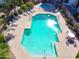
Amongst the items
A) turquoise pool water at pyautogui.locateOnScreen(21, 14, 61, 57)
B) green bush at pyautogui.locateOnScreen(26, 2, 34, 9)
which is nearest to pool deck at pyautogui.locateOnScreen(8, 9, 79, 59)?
turquoise pool water at pyautogui.locateOnScreen(21, 14, 61, 57)

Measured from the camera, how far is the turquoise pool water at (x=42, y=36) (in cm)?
2450

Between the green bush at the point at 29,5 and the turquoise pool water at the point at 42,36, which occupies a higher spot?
the green bush at the point at 29,5

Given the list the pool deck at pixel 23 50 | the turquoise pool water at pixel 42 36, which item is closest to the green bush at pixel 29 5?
the turquoise pool water at pixel 42 36

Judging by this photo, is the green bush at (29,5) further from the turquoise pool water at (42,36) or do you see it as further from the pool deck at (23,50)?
the pool deck at (23,50)

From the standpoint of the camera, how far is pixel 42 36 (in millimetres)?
27859

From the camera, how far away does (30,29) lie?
1140 inches

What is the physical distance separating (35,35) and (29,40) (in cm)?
174

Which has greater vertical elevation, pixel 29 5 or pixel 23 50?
pixel 23 50

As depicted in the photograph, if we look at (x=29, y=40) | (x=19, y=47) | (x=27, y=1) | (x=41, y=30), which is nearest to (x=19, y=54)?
(x=19, y=47)

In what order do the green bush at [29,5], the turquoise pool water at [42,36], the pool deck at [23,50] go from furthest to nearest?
1. the green bush at [29,5]
2. the turquoise pool water at [42,36]
3. the pool deck at [23,50]

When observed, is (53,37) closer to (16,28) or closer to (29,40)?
(29,40)

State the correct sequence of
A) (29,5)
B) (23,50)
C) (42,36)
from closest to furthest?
(23,50)
(42,36)
(29,5)

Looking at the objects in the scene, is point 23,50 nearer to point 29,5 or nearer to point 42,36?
point 42,36

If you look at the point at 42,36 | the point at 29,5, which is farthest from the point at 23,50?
the point at 29,5
